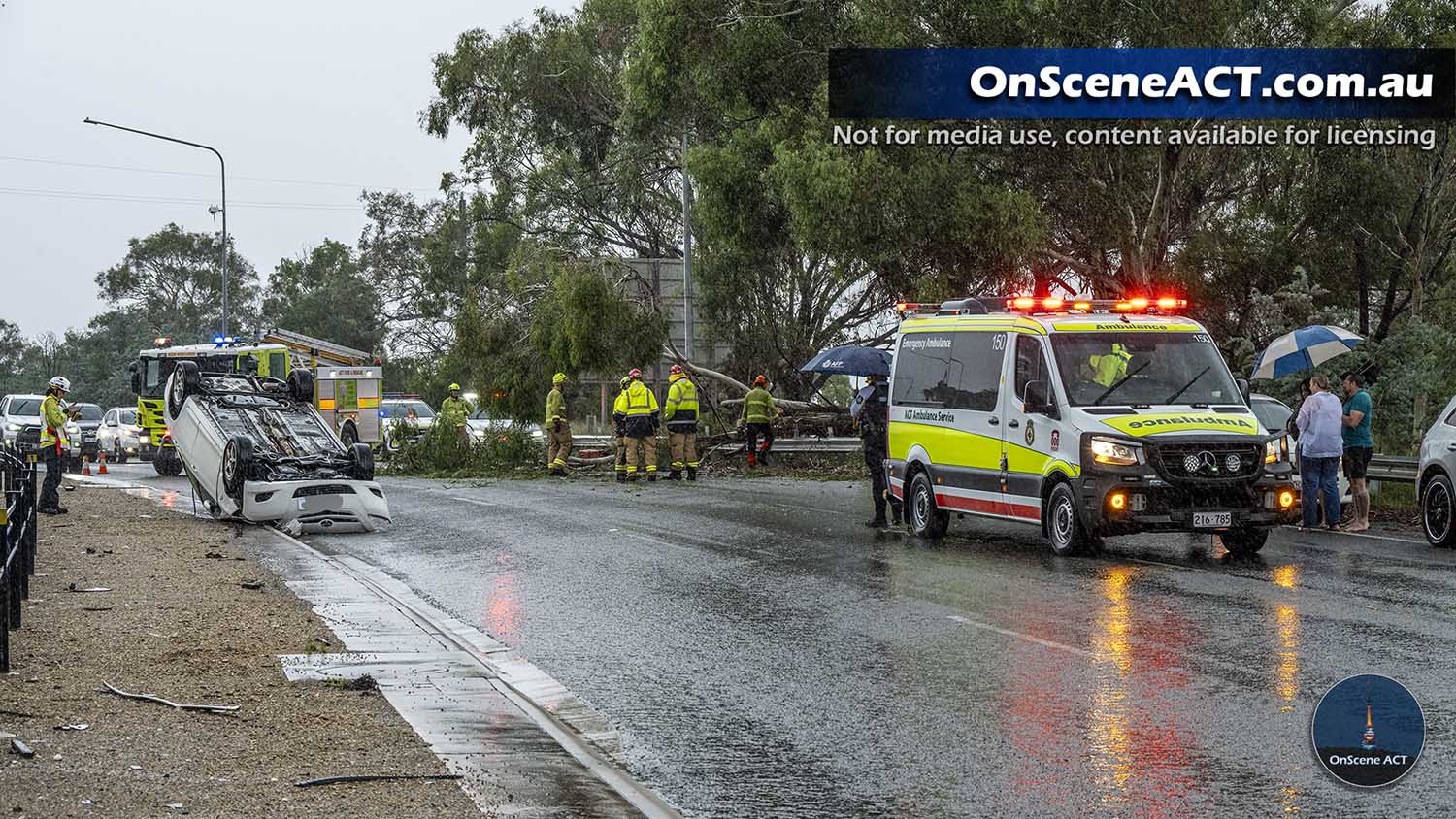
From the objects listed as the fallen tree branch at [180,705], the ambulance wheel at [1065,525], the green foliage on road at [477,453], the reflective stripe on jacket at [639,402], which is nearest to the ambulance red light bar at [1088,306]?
the ambulance wheel at [1065,525]

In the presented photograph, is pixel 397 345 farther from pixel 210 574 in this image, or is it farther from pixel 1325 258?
pixel 210 574

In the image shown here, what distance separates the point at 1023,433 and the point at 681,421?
1410 centimetres

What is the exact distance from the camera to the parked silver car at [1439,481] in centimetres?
1546

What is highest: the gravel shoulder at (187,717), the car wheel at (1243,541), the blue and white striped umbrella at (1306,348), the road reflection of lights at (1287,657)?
the blue and white striped umbrella at (1306,348)

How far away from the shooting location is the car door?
49.0ft

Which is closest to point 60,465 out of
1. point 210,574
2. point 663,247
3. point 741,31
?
point 210,574

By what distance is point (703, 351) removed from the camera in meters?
41.8

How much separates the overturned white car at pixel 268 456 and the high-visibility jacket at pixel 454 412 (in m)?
10.0

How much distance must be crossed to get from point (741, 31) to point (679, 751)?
22781mm

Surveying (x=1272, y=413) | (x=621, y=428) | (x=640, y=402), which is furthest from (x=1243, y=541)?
(x=621, y=428)

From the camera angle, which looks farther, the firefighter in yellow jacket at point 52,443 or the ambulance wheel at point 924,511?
the firefighter in yellow jacket at point 52,443

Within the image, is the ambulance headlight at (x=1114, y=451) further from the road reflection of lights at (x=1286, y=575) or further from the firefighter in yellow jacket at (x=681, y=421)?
the firefighter in yellow jacket at (x=681, y=421)

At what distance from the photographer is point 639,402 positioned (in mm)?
27938

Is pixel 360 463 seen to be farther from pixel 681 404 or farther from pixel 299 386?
pixel 681 404
